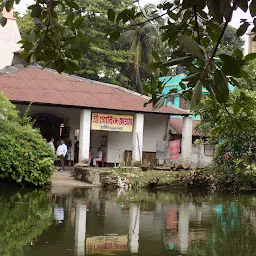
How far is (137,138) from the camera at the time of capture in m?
21.8

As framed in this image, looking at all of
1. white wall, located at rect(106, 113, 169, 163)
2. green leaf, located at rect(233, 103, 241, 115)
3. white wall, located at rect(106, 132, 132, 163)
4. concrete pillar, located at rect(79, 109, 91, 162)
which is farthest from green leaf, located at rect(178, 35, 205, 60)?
white wall, located at rect(106, 113, 169, 163)

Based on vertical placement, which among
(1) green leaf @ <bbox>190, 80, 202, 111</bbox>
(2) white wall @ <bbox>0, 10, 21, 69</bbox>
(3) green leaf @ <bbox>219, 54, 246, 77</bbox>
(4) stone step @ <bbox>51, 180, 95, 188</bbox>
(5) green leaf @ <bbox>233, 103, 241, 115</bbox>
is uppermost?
(2) white wall @ <bbox>0, 10, 21, 69</bbox>

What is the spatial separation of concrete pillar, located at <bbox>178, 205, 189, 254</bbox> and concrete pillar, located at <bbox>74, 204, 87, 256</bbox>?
1594mm

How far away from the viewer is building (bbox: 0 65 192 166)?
20.6 meters

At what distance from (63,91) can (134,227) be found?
39.2 feet

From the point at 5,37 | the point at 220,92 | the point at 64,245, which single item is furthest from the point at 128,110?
the point at 220,92

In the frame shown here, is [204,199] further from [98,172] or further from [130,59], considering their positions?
[130,59]

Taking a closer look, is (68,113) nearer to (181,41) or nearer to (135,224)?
(135,224)

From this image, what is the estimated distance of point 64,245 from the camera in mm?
8211

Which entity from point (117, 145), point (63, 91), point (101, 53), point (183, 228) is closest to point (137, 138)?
point (117, 145)

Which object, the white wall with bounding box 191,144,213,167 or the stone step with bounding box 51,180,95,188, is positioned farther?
the white wall with bounding box 191,144,213,167

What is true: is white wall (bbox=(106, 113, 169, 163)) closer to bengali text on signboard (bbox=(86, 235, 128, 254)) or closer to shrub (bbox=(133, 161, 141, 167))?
shrub (bbox=(133, 161, 141, 167))

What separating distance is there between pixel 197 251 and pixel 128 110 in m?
13.6

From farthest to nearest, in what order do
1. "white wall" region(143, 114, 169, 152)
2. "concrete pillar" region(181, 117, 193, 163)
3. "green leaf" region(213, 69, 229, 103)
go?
"white wall" region(143, 114, 169, 152), "concrete pillar" region(181, 117, 193, 163), "green leaf" region(213, 69, 229, 103)
